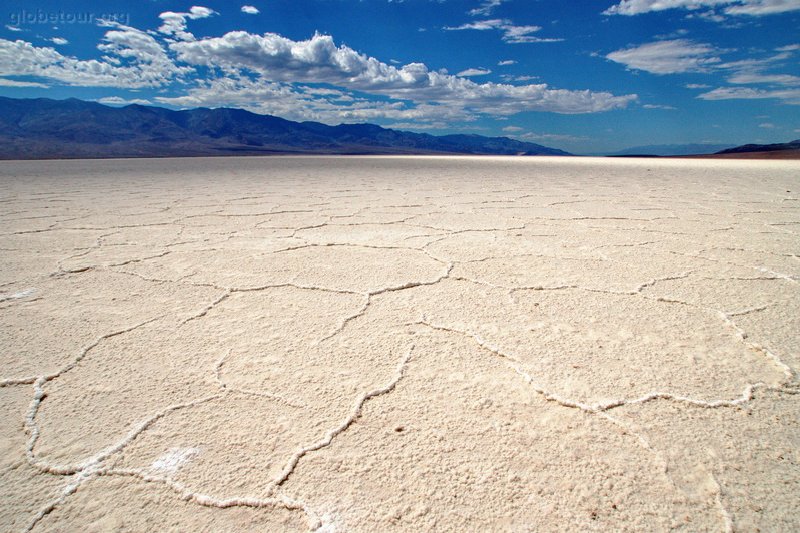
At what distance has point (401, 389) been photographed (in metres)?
0.87

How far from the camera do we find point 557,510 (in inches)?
23.4

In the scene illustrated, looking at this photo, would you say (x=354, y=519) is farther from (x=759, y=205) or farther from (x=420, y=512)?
(x=759, y=205)

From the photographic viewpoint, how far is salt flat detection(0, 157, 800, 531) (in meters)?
0.61

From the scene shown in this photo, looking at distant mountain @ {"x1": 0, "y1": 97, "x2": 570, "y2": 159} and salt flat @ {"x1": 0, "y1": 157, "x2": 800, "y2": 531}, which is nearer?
salt flat @ {"x1": 0, "y1": 157, "x2": 800, "y2": 531}

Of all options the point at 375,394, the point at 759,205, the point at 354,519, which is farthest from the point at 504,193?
the point at 354,519

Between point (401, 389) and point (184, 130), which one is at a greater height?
point (184, 130)

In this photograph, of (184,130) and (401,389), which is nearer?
(401,389)

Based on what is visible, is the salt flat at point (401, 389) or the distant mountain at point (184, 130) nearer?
the salt flat at point (401, 389)

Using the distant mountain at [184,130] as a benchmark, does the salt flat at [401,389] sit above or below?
below

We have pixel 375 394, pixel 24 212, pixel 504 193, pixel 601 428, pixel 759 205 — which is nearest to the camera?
pixel 601 428

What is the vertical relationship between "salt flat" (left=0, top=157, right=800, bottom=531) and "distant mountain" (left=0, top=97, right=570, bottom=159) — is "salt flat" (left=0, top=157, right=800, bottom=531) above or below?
below

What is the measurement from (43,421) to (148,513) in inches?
13.8

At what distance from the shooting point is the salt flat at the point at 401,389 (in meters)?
0.61

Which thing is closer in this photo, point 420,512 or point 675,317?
point 420,512
